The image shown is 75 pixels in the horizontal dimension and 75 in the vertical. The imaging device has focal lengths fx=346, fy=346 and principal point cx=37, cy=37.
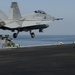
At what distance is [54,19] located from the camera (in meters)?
72.4

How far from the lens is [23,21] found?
7288 centimetres

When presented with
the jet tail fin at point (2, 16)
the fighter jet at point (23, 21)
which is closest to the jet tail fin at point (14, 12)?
the fighter jet at point (23, 21)

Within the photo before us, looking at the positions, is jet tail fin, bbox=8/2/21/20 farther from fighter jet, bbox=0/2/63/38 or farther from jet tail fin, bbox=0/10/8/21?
jet tail fin, bbox=0/10/8/21

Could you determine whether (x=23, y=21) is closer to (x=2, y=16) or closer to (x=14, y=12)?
(x=14, y=12)

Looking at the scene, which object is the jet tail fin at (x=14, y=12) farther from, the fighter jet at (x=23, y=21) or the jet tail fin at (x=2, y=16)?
the jet tail fin at (x=2, y=16)

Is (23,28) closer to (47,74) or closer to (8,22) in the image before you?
(8,22)

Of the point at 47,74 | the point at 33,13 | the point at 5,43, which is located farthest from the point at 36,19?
the point at 47,74

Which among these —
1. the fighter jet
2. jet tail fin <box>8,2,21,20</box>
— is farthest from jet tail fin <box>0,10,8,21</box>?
jet tail fin <box>8,2,21,20</box>

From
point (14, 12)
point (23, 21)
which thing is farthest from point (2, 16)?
point (23, 21)

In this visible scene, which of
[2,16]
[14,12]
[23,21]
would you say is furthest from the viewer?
[14,12]

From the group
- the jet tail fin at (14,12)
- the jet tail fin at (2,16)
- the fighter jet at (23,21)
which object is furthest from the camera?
the jet tail fin at (14,12)

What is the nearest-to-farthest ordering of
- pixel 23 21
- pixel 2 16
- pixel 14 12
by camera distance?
pixel 2 16
pixel 23 21
pixel 14 12

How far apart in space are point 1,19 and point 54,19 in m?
11.1

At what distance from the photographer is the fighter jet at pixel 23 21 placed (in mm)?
67562
